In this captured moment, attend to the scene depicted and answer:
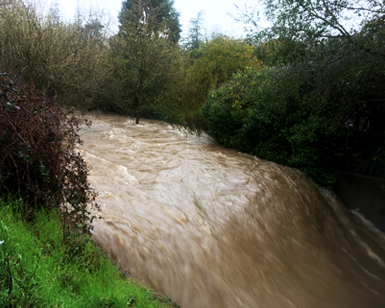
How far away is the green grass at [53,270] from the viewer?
7.40 feet

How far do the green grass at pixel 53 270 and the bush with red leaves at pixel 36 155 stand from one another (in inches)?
8.3

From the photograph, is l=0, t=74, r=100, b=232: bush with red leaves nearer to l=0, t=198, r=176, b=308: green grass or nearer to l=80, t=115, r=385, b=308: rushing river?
l=0, t=198, r=176, b=308: green grass

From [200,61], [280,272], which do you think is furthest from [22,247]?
[200,61]

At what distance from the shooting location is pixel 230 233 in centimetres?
607

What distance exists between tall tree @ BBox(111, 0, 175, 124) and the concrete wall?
12369mm

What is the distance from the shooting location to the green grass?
7.40ft

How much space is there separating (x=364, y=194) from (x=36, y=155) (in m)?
11.0

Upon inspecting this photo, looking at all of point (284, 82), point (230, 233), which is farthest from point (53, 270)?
point (284, 82)

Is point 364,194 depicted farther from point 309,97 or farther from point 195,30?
point 195,30

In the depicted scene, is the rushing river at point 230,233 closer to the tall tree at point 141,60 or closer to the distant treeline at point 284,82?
the distant treeline at point 284,82

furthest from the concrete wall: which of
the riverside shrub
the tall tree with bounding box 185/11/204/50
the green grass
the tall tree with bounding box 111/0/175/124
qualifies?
the tall tree with bounding box 185/11/204/50

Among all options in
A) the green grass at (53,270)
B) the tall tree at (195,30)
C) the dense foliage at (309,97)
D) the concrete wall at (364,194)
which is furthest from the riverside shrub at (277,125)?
the tall tree at (195,30)

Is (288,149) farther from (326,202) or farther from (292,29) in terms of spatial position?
(292,29)

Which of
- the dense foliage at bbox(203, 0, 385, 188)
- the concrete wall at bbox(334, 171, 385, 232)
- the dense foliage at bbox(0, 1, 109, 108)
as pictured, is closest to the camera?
the dense foliage at bbox(203, 0, 385, 188)
